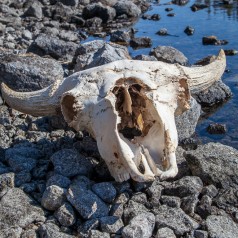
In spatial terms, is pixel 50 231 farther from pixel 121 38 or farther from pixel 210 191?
pixel 121 38

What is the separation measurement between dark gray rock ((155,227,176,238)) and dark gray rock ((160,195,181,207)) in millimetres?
350

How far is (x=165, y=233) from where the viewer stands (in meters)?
3.73

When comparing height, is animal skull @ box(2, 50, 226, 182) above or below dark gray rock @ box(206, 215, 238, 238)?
above

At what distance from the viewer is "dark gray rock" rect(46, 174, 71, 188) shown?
14.0 feet

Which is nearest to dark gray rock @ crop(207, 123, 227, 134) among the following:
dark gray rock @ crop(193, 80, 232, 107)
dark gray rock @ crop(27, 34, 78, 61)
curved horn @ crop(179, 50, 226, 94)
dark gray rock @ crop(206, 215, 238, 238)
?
dark gray rock @ crop(193, 80, 232, 107)

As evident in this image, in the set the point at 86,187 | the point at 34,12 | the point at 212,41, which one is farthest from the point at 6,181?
the point at 34,12

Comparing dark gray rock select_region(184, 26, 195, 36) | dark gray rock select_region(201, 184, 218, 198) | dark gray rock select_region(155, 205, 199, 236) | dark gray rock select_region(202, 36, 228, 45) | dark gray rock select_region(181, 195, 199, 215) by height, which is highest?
dark gray rock select_region(155, 205, 199, 236)

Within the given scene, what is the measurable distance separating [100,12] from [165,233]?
12.3 meters

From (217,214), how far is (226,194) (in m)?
0.27

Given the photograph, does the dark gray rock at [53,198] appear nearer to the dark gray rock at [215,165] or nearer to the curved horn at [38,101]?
the curved horn at [38,101]

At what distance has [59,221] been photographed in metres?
3.92

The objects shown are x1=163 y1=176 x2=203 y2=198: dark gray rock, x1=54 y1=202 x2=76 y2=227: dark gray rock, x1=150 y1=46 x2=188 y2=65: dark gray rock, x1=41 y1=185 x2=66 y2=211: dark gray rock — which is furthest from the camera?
x1=150 y1=46 x2=188 y2=65: dark gray rock

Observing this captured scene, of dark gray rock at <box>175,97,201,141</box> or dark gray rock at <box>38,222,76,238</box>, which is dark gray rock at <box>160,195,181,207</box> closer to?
dark gray rock at <box>38,222,76,238</box>

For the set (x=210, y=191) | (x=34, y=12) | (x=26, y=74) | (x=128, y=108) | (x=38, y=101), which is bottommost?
(x=34, y=12)
